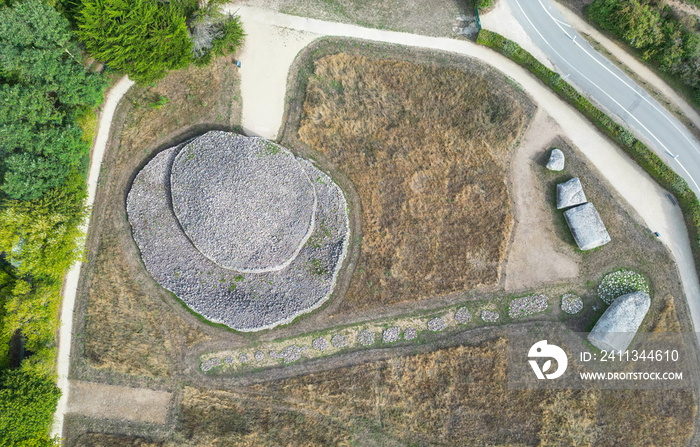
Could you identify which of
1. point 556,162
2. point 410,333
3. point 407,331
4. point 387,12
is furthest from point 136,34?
point 556,162

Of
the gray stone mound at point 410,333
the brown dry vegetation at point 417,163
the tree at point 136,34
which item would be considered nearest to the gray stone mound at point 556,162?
the brown dry vegetation at point 417,163

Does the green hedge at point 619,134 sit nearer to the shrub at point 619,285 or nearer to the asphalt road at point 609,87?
the asphalt road at point 609,87

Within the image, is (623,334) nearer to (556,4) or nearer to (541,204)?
(541,204)

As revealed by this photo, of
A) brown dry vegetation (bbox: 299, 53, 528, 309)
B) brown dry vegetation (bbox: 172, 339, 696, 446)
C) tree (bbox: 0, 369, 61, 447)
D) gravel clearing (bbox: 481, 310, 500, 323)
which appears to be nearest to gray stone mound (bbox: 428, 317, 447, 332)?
brown dry vegetation (bbox: 172, 339, 696, 446)

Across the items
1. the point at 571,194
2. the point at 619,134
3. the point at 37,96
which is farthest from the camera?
the point at 619,134

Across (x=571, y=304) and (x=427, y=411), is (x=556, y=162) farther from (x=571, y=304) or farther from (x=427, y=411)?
(x=427, y=411)
